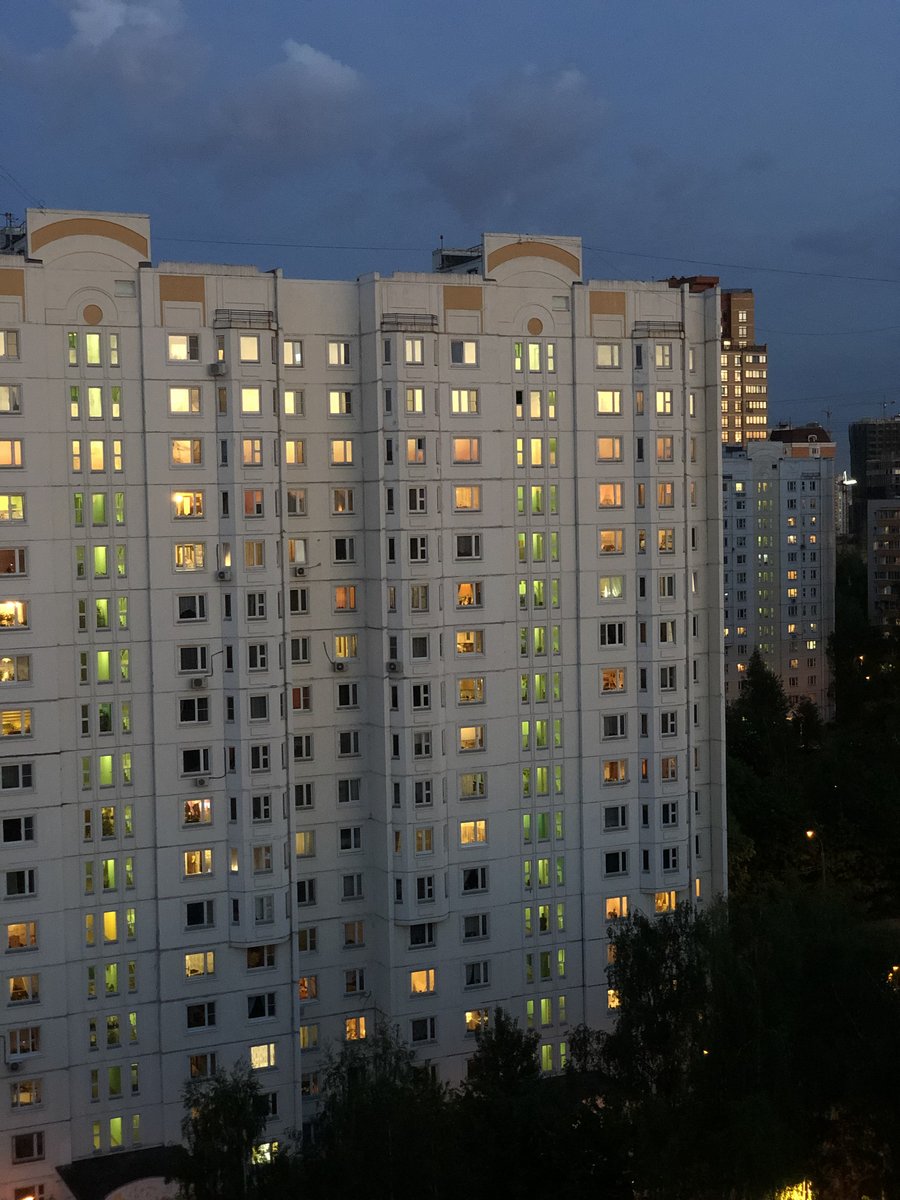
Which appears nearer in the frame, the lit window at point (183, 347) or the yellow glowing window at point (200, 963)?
the lit window at point (183, 347)

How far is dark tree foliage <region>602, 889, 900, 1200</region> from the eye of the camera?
30.8 meters

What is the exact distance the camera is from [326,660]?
1656 inches

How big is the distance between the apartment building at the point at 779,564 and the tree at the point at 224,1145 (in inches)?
3092

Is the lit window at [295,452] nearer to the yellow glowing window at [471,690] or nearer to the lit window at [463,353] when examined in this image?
the lit window at [463,353]

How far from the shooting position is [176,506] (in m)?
39.2

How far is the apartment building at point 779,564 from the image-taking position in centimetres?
10781

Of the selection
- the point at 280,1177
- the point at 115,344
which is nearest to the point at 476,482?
the point at 115,344

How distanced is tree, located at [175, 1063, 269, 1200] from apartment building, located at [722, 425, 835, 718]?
7854cm

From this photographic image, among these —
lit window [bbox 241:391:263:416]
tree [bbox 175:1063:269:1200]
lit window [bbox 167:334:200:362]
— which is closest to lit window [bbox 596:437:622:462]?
lit window [bbox 241:391:263:416]

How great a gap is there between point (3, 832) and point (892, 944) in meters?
24.1

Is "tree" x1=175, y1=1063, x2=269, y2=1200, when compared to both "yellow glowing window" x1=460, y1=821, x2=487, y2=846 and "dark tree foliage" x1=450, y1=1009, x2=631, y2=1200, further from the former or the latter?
"yellow glowing window" x1=460, y1=821, x2=487, y2=846

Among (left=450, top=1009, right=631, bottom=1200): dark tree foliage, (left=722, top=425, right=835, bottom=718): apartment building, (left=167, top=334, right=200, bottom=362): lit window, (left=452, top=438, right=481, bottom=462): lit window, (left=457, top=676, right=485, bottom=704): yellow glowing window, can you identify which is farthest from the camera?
(left=722, top=425, right=835, bottom=718): apartment building

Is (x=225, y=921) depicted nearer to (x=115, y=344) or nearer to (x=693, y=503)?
(x=115, y=344)

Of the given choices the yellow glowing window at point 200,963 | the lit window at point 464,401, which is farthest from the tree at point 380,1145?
the lit window at point 464,401
